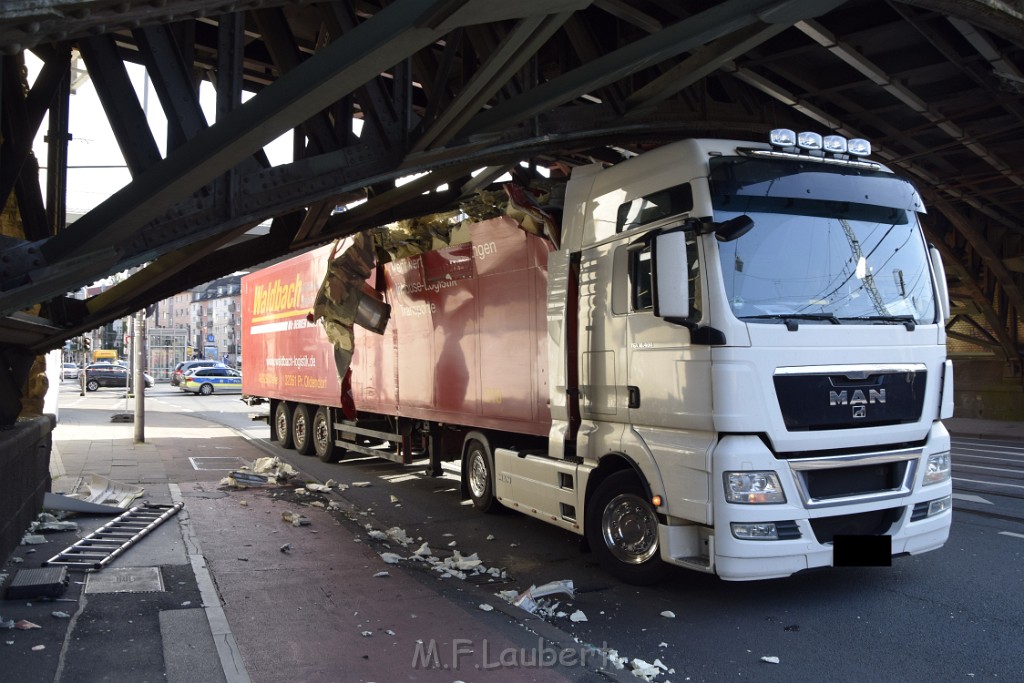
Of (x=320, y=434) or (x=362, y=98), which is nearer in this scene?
(x=362, y=98)

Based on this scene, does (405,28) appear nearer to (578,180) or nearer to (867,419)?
(578,180)

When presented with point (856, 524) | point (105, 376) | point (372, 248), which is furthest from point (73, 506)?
point (105, 376)

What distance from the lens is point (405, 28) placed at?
418 centimetres

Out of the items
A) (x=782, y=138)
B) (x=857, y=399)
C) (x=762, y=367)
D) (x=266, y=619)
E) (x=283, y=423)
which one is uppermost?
(x=782, y=138)

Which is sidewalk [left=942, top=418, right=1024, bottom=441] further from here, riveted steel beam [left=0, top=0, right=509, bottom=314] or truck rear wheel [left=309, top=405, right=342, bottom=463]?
riveted steel beam [left=0, top=0, right=509, bottom=314]

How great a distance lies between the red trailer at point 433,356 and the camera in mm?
8016

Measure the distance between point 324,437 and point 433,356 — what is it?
5.03 meters

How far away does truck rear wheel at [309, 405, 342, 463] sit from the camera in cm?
1380

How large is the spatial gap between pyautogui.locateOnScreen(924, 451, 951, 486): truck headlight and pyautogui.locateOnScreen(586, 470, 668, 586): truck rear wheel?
2.05m

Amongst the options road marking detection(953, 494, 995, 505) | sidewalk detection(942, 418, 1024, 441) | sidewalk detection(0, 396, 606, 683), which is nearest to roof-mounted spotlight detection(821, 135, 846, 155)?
sidewalk detection(0, 396, 606, 683)

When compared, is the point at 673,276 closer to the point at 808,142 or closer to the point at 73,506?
the point at 808,142

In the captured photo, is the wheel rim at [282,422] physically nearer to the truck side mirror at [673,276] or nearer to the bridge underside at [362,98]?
the bridge underside at [362,98]

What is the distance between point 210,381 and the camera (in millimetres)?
45469

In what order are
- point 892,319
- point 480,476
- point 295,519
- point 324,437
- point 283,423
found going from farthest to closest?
point 283,423, point 324,437, point 480,476, point 295,519, point 892,319
